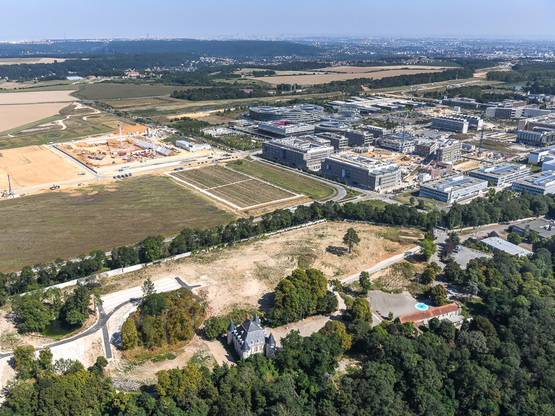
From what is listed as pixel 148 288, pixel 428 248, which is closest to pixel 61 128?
pixel 148 288

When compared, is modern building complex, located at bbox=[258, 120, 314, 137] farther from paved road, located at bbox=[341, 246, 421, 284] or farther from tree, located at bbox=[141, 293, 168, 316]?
tree, located at bbox=[141, 293, 168, 316]

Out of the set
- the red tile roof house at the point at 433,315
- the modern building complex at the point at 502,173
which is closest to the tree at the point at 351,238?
the red tile roof house at the point at 433,315

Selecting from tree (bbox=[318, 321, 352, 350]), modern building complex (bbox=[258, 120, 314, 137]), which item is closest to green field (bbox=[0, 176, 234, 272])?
tree (bbox=[318, 321, 352, 350])

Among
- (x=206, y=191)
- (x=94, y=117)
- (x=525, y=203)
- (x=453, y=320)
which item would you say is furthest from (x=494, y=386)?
(x=94, y=117)

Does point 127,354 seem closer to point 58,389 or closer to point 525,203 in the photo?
point 58,389

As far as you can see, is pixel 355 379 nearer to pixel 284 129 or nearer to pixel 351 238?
pixel 351 238

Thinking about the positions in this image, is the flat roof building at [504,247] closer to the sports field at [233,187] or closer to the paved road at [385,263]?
the paved road at [385,263]
